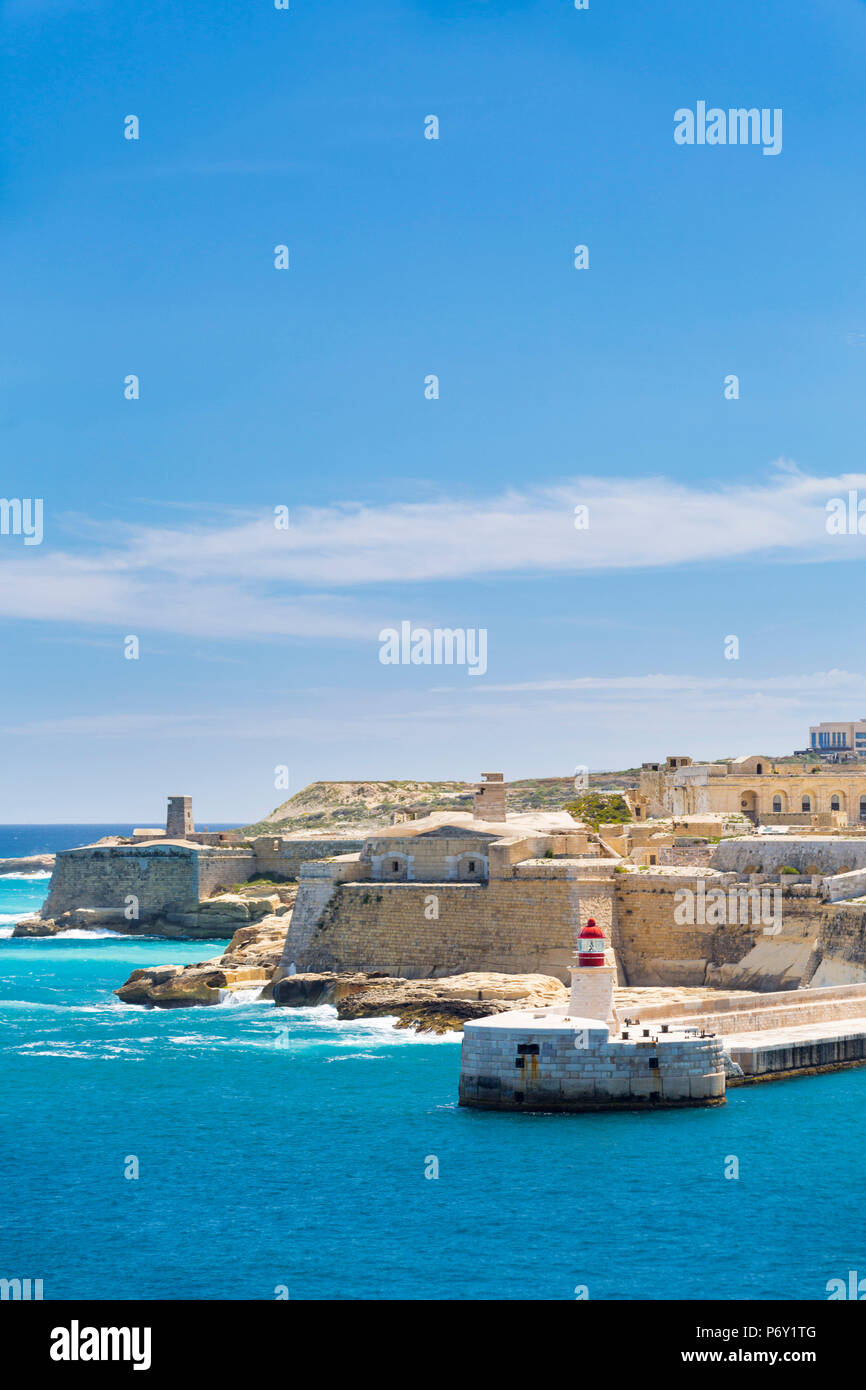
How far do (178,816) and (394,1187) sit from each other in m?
59.4

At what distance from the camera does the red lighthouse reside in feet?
92.7

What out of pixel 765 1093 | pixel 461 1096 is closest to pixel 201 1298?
pixel 461 1096

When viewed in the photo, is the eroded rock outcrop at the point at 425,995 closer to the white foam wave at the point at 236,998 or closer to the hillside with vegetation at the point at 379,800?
the white foam wave at the point at 236,998

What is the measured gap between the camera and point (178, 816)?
3201 inches

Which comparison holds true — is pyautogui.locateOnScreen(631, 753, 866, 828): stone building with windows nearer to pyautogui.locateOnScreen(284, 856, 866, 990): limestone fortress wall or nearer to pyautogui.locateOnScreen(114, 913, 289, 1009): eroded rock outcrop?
pyautogui.locateOnScreen(284, 856, 866, 990): limestone fortress wall

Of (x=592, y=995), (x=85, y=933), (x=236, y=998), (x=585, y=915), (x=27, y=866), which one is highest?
(x=27, y=866)

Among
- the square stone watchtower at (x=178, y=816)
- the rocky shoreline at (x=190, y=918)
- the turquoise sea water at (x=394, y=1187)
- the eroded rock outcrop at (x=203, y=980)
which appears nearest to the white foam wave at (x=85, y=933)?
the rocky shoreline at (x=190, y=918)

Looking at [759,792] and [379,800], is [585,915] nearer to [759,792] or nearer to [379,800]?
[759,792]

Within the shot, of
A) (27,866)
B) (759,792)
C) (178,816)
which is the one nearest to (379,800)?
(178,816)

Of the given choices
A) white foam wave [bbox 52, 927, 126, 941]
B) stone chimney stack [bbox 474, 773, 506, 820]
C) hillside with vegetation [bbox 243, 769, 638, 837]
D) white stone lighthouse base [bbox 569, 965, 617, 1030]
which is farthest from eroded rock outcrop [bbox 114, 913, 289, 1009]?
hillside with vegetation [bbox 243, 769, 638, 837]
